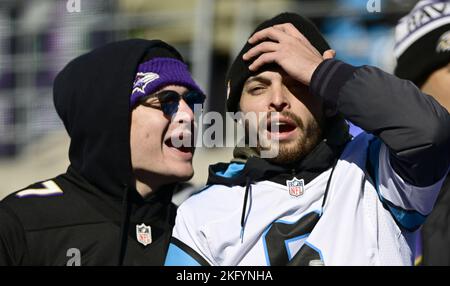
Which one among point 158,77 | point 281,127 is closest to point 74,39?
point 158,77

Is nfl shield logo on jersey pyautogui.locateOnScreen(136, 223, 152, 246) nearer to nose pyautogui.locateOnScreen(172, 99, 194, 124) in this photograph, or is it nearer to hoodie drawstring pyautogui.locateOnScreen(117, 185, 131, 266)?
hoodie drawstring pyautogui.locateOnScreen(117, 185, 131, 266)

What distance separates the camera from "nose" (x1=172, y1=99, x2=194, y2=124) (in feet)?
10.2

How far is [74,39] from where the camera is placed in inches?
292

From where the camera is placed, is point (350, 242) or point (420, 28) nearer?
point (350, 242)

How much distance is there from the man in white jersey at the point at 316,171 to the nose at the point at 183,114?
1.10ft

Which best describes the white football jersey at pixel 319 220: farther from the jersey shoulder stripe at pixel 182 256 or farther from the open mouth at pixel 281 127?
the open mouth at pixel 281 127

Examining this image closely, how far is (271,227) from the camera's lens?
252 cm

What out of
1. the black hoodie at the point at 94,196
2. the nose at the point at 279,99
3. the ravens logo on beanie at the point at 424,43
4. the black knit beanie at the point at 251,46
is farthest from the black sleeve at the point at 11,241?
the ravens logo on beanie at the point at 424,43

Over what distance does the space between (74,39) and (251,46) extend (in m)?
4.95

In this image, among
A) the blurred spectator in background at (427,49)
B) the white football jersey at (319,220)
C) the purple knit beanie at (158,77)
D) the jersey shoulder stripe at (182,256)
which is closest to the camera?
the white football jersey at (319,220)

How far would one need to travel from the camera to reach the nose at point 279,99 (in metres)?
2.59

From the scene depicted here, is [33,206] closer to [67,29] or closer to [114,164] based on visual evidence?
[114,164]
